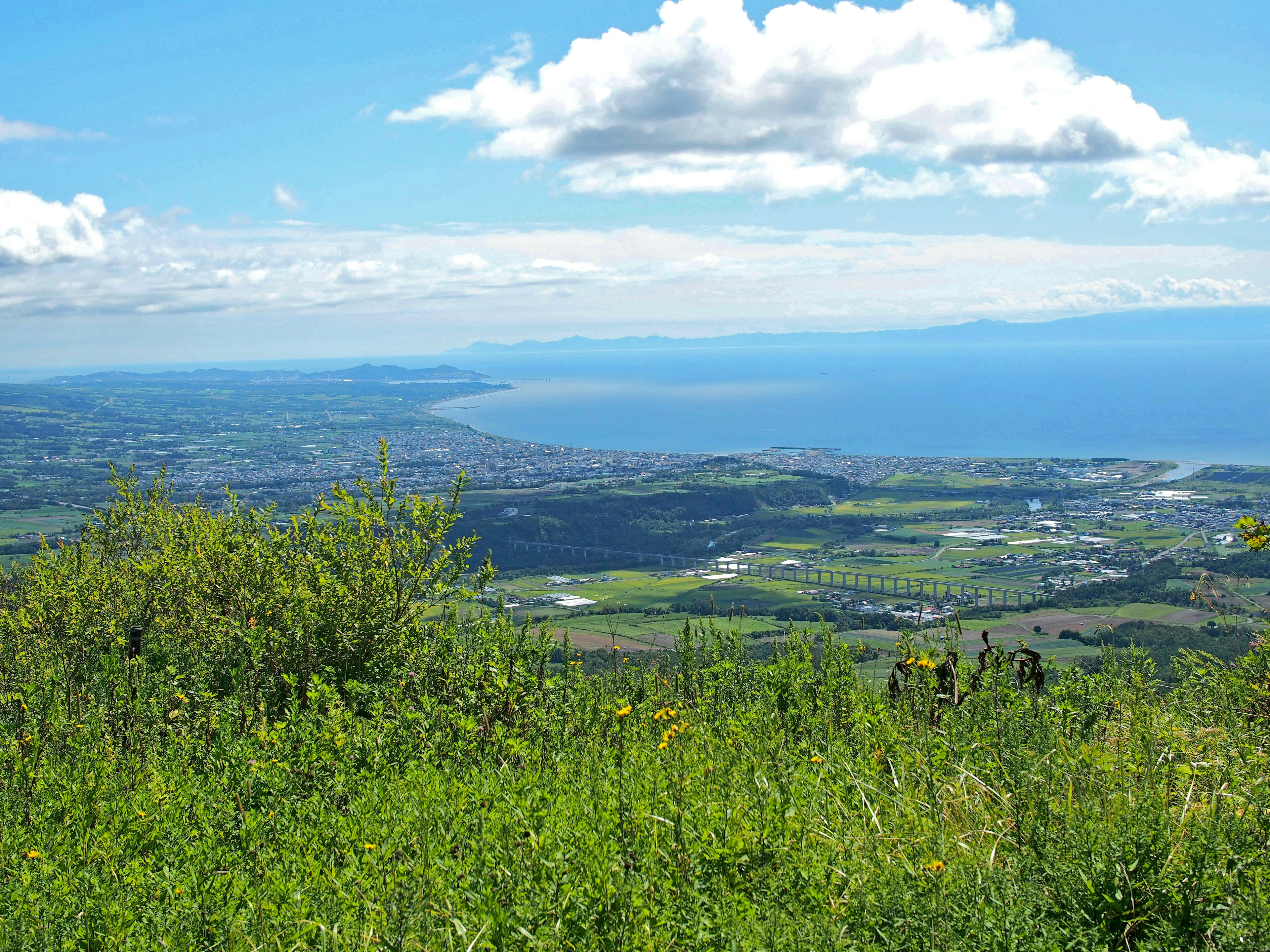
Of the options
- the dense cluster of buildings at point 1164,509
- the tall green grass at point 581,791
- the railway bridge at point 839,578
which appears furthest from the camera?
the dense cluster of buildings at point 1164,509

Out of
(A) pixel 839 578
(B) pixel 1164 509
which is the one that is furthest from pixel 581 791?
(B) pixel 1164 509

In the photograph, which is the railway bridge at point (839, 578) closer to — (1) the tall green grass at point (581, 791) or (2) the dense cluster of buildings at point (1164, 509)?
(2) the dense cluster of buildings at point (1164, 509)

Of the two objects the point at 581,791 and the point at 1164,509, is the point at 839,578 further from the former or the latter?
the point at 581,791

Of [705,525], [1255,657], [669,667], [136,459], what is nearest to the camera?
[1255,657]

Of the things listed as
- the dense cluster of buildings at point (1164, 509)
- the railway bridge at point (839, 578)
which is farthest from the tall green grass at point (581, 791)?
the dense cluster of buildings at point (1164, 509)

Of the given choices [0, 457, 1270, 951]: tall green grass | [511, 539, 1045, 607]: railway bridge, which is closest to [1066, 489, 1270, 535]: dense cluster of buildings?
[511, 539, 1045, 607]: railway bridge

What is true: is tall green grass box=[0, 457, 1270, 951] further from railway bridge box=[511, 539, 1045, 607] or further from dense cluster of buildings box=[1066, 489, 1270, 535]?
dense cluster of buildings box=[1066, 489, 1270, 535]

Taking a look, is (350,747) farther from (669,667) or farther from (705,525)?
(705,525)

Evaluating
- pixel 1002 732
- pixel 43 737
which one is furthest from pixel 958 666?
pixel 43 737
